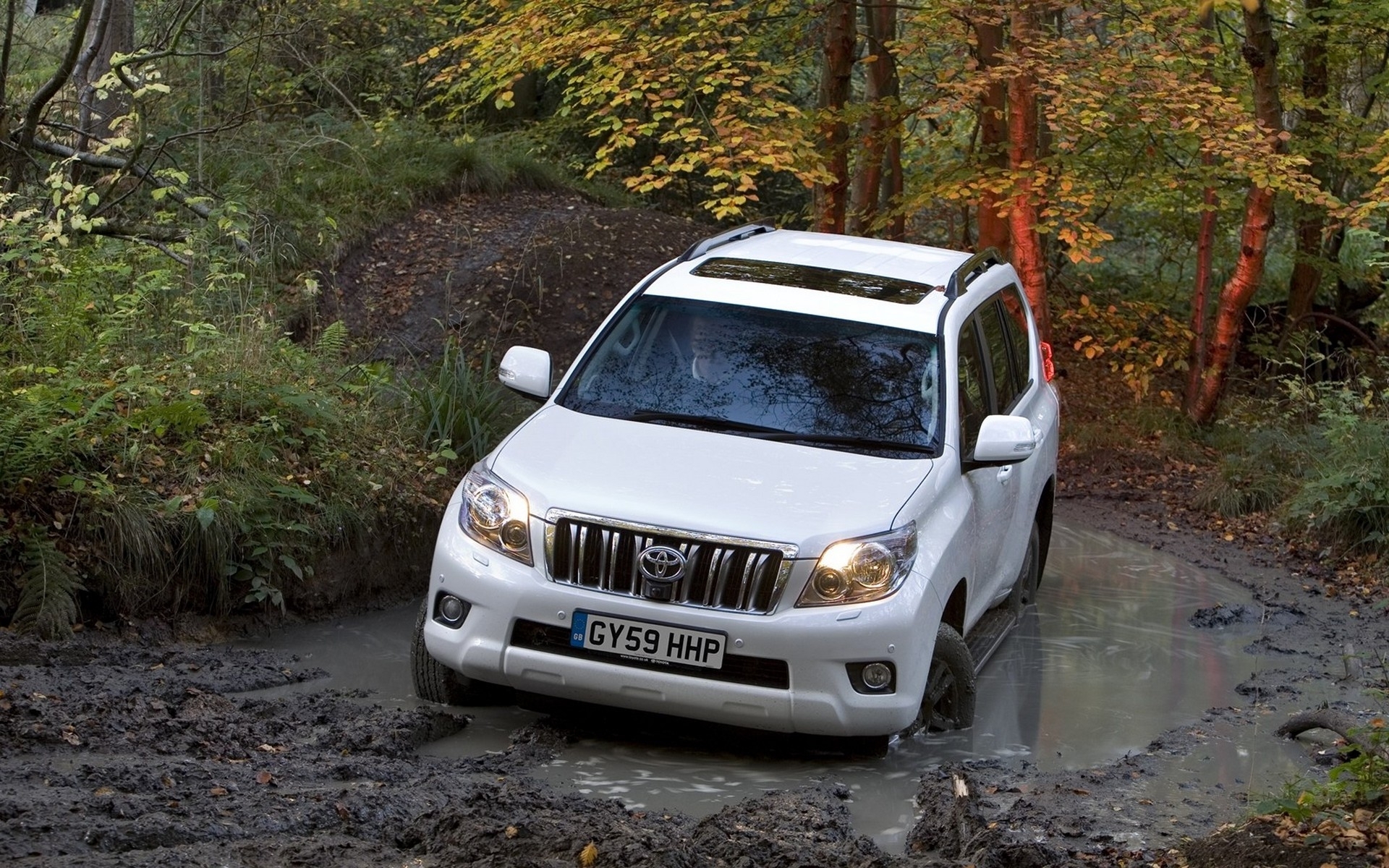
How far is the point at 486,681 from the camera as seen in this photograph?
5590 mm

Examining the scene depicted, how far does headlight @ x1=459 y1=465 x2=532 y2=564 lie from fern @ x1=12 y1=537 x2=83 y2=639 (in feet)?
6.09

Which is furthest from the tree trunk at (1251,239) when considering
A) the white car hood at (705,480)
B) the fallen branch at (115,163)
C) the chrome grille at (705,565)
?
the fallen branch at (115,163)

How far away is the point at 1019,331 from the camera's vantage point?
7.95m

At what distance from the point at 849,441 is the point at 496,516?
4.82ft

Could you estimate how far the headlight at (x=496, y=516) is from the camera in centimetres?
540

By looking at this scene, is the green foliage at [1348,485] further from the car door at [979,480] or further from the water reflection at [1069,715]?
the car door at [979,480]

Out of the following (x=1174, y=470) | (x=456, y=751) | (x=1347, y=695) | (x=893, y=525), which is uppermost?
(x=893, y=525)

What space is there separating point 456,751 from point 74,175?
6.50 metres

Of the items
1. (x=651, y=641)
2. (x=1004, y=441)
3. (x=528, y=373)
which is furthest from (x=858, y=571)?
(x=528, y=373)

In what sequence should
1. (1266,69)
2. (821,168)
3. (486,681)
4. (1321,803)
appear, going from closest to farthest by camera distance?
(1321,803) → (486,681) → (821,168) → (1266,69)

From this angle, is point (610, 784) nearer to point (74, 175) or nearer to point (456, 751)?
point (456, 751)

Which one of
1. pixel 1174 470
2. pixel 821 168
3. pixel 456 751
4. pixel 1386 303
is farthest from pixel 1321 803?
pixel 1386 303

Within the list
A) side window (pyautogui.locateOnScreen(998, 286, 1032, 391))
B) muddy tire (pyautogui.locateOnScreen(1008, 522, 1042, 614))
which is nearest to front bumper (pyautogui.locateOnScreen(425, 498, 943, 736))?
muddy tire (pyautogui.locateOnScreen(1008, 522, 1042, 614))

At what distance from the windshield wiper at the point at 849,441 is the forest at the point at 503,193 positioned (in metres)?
2.50
